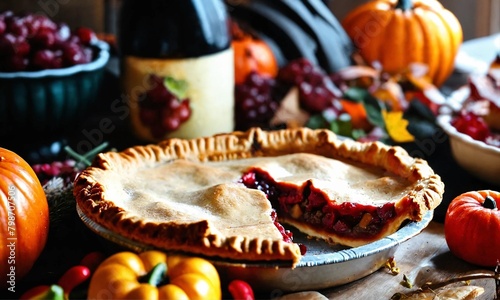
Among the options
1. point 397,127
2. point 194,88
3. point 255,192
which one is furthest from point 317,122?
point 255,192

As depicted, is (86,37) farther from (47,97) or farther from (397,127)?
(397,127)

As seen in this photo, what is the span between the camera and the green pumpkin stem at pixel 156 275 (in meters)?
1.53

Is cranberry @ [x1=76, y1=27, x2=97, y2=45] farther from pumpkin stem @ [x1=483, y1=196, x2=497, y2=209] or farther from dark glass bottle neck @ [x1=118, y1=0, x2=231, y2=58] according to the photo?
pumpkin stem @ [x1=483, y1=196, x2=497, y2=209]

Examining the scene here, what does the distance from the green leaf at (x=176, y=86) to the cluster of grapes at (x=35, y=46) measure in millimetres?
312

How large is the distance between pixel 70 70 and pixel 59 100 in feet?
0.39

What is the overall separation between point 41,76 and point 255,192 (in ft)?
3.20

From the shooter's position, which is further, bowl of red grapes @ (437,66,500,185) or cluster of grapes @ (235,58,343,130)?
cluster of grapes @ (235,58,343,130)

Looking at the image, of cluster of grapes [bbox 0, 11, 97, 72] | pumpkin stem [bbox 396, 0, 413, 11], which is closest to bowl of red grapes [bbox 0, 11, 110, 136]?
cluster of grapes [bbox 0, 11, 97, 72]

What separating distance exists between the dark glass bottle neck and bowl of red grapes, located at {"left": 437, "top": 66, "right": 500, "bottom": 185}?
3.13 ft

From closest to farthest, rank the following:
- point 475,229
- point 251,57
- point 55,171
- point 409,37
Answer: point 475,229, point 55,171, point 251,57, point 409,37

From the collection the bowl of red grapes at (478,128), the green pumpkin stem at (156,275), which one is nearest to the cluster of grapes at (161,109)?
the bowl of red grapes at (478,128)

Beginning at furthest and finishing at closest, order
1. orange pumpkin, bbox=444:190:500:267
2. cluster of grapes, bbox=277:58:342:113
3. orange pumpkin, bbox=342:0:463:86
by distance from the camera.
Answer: orange pumpkin, bbox=342:0:463:86 < cluster of grapes, bbox=277:58:342:113 < orange pumpkin, bbox=444:190:500:267

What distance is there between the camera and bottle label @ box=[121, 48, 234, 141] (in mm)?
2816

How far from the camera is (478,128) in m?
2.55
